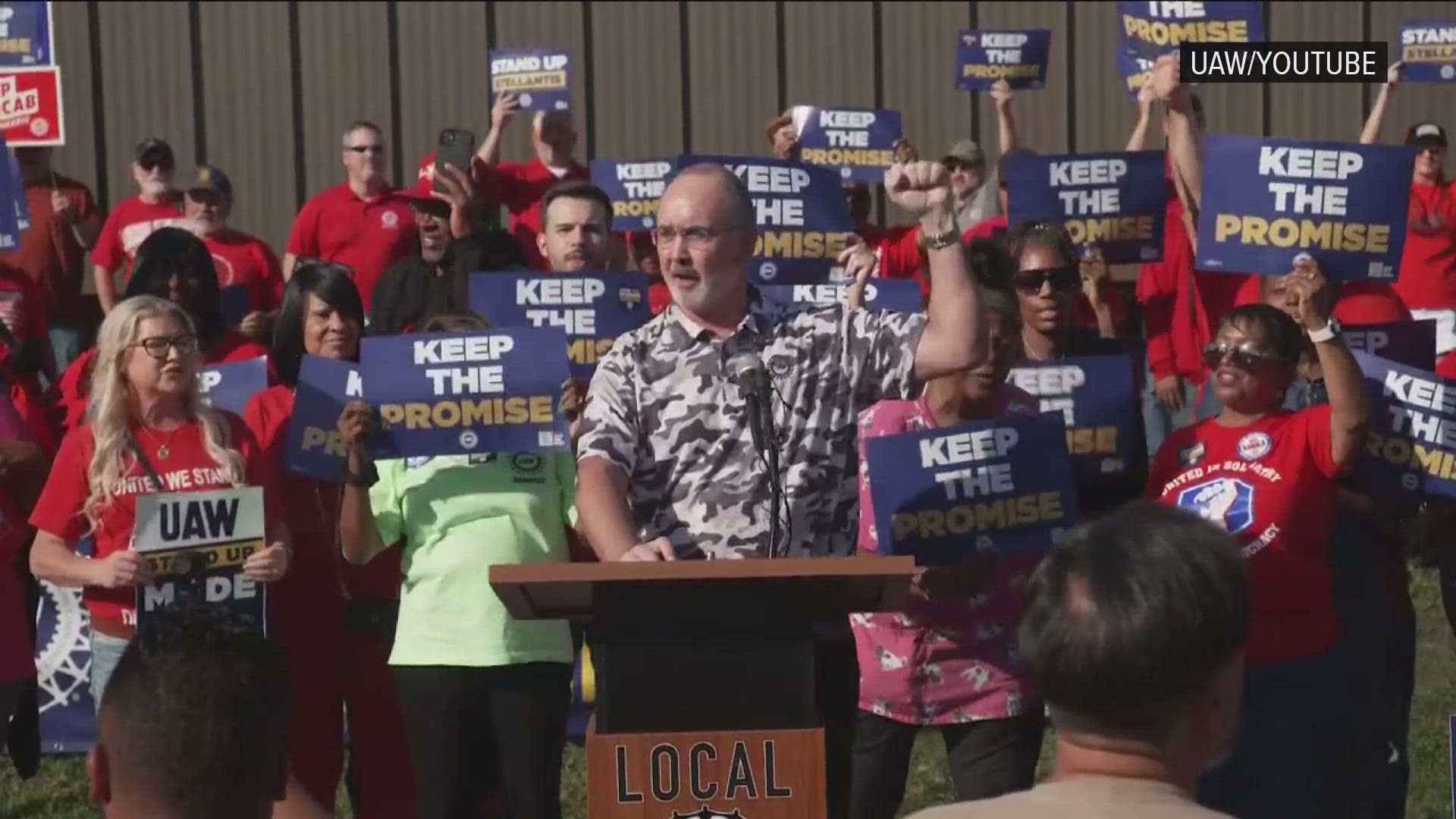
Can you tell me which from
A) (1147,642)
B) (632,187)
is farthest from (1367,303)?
(1147,642)

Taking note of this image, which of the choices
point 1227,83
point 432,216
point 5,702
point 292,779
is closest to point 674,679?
point 292,779

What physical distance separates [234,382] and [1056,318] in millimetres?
2785

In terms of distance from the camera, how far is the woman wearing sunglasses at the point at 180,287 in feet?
26.5

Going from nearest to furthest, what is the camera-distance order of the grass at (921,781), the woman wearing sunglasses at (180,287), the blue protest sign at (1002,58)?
the woman wearing sunglasses at (180,287)
the grass at (921,781)
the blue protest sign at (1002,58)

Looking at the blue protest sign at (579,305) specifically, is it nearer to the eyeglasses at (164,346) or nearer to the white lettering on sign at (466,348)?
the white lettering on sign at (466,348)

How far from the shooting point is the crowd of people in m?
5.23

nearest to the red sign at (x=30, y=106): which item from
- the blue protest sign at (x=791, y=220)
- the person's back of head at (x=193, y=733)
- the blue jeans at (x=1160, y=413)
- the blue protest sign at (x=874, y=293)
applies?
the blue protest sign at (x=791, y=220)

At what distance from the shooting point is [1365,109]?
57.3ft

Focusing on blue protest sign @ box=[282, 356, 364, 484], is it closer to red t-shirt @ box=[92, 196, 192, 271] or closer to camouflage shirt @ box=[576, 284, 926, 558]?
camouflage shirt @ box=[576, 284, 926, 558]

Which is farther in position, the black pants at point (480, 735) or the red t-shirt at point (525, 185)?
the red t-shirt at point (525, 185)

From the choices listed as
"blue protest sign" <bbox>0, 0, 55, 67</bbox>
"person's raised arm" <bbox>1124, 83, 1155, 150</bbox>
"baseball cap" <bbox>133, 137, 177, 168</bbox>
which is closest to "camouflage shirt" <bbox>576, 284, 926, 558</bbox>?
"person's raised arm" <bbox>1124, 83, 1155, 150</bbox>

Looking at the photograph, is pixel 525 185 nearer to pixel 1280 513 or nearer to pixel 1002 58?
pixel 1002 58

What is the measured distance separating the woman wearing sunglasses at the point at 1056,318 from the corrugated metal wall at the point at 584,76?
999 cm

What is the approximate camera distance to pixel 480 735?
6.67 metres
